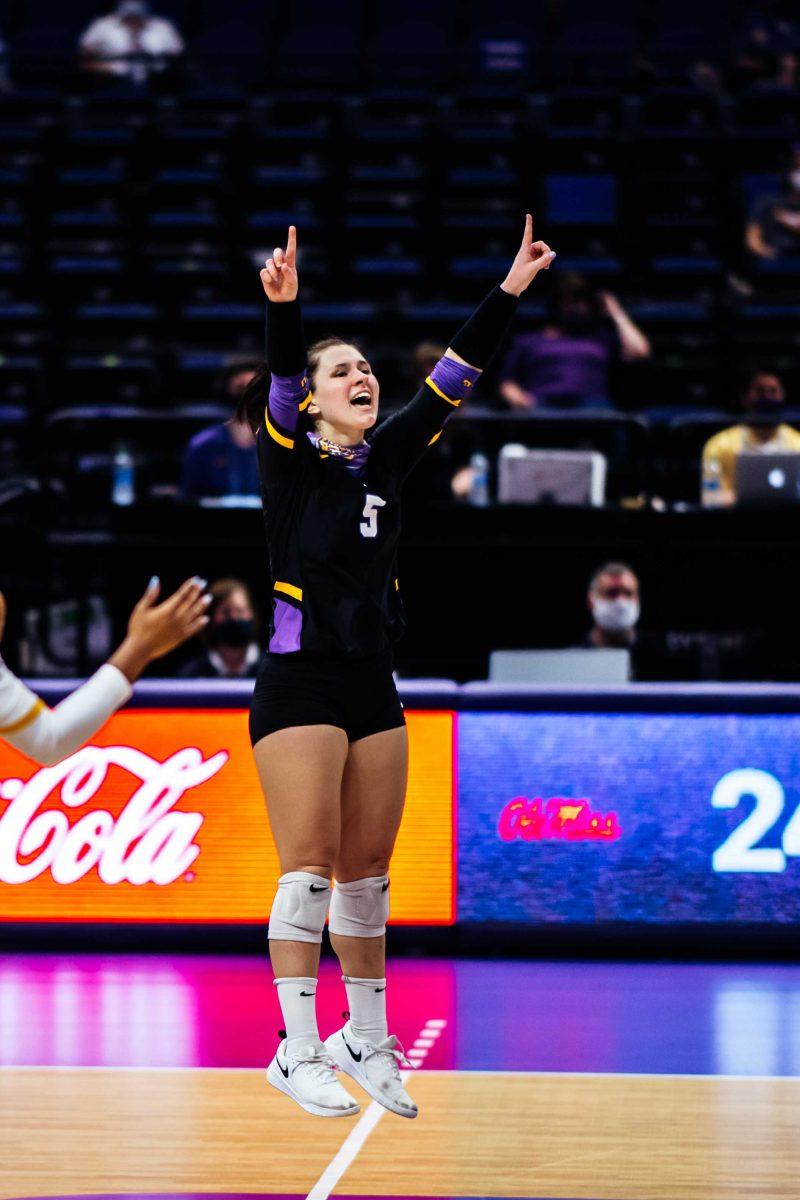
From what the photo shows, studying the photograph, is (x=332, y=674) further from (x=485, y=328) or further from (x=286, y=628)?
(x=485, y=328)

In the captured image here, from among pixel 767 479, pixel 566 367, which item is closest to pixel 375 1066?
pixel 767 479

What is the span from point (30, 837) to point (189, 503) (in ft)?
7.63

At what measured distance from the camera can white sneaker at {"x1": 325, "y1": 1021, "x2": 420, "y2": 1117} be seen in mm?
4609

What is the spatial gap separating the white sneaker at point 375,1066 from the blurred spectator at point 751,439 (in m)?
5.29

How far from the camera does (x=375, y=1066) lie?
4.68 meters

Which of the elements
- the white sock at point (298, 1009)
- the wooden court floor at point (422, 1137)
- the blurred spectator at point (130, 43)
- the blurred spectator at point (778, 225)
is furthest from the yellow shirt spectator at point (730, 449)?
the blurred spectator at point (130, 43)

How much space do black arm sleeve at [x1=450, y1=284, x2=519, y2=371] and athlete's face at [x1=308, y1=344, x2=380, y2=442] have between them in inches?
11.1

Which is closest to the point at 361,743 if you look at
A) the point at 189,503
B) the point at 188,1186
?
the point at 188,1186

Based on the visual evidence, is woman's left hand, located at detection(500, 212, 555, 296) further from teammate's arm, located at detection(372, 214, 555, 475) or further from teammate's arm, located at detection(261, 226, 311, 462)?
teammate's arm, located at detection(261, 226, 311, 462)

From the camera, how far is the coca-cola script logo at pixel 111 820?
729 cm

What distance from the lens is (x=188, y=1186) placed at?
4328 millimetres

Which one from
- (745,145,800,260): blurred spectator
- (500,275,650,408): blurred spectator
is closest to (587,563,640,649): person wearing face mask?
(500,275,650,408): blurred spectator

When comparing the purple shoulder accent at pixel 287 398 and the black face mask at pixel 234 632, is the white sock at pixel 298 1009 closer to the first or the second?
the purple shoulder accent at pixel 287 398

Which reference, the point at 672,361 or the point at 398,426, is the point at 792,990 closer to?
the point at 398,426
